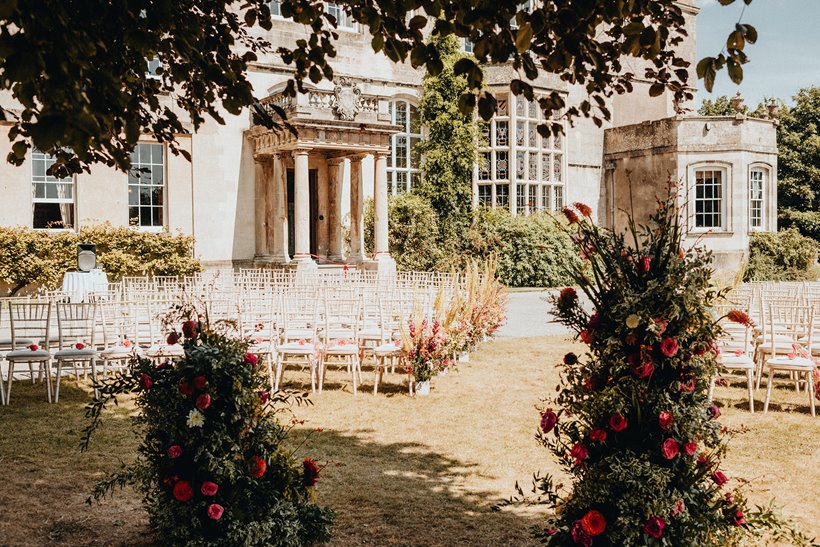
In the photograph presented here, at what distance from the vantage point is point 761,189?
27.5 m

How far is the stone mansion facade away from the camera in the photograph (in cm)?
1969

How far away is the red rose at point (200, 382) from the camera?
3.89 m

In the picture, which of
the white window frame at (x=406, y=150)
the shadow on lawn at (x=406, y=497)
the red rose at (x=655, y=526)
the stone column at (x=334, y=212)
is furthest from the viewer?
the white window frame at (x=406, y=150)

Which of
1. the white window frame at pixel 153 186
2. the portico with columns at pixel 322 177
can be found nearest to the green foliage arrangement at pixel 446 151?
the portico with columns at pixel 322 177

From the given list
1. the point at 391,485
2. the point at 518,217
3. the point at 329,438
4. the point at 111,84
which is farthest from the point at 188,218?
the point at 111,84

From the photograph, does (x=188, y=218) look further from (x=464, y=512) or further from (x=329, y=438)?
(x=464, y=512)

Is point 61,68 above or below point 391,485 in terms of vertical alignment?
above

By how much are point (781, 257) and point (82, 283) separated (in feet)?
75.0

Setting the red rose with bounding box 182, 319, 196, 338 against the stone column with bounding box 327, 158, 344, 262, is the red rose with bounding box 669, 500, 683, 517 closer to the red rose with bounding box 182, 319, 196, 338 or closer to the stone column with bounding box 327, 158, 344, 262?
the red rose with bounding box 182, 319, 196, 338

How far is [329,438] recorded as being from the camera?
7.10 metres

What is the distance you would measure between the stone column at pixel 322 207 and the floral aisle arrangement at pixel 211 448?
18.7 meters

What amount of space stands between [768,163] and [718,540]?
26.7m

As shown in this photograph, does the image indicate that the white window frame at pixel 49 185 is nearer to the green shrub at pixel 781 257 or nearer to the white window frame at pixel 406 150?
the white window frame at pixel 406 150

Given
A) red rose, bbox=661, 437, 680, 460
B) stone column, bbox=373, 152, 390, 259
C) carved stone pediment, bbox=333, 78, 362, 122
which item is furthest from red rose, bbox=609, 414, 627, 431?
stone column, bbox=373, 152, 390, 259
